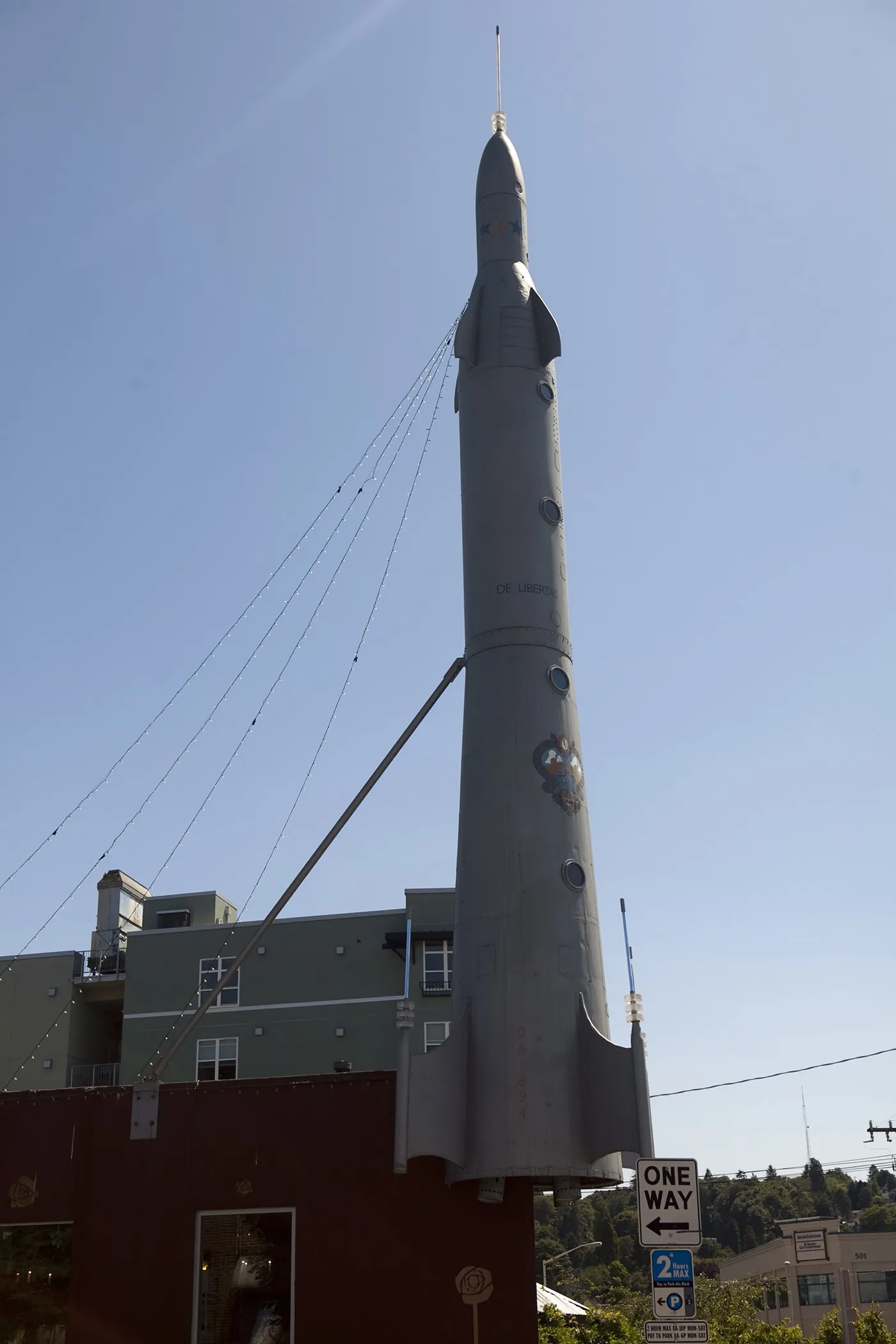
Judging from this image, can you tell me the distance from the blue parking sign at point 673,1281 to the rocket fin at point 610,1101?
6128 millimetres

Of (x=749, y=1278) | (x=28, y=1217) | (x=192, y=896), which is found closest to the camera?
(x=28, y=1217)

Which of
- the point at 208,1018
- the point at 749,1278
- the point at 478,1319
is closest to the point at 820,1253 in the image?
the point at 749,1278

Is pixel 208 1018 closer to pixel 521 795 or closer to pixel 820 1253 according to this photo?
pixel 521 795

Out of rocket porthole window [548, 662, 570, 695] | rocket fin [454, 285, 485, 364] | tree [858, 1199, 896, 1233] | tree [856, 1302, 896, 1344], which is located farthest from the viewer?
tree [858, 1199, 896, 1233]

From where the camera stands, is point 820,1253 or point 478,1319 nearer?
point 478,1319

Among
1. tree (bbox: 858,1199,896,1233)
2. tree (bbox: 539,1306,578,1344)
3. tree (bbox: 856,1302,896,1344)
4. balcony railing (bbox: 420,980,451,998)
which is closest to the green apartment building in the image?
balcony railing (bbox: 420,980,451,998)

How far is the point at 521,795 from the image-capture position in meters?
20.1

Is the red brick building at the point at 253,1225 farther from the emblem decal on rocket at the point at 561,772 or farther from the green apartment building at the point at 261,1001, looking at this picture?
the green apartment building at the point at 261,1001

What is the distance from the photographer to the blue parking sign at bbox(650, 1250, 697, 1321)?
11422 millimetres

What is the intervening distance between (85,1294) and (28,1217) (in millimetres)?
1547

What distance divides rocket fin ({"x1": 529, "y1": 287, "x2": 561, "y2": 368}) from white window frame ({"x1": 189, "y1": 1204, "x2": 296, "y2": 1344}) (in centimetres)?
1551

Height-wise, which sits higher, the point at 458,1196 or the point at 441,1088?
the point at 441,1088

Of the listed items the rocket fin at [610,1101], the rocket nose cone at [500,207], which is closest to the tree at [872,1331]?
the rocket fin at [610,1101]

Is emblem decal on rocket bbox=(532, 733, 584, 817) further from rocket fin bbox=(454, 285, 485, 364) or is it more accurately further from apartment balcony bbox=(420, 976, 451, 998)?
A: apartment balcony bbox=(420, 976, 451, 998)
